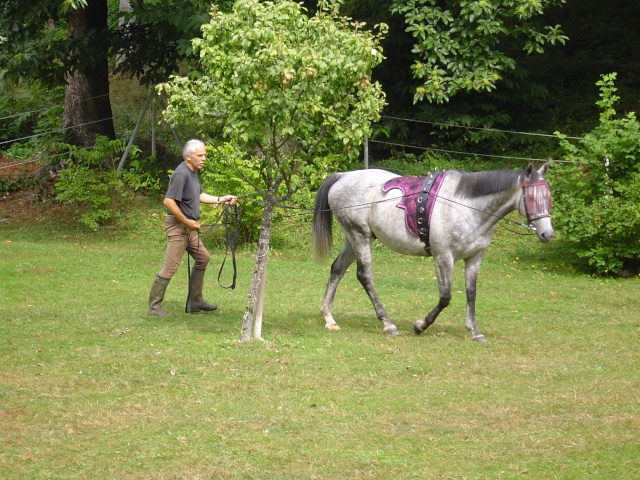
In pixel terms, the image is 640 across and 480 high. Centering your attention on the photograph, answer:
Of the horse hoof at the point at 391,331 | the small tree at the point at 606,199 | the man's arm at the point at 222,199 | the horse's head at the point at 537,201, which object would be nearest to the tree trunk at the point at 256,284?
the man's arm at the point at 222,199

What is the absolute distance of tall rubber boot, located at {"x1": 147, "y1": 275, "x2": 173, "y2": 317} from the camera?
10.1 meters

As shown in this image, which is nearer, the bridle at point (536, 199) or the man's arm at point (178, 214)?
the bridle at point (536, 199)

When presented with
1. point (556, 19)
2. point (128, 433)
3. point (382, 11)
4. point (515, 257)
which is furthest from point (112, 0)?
point (128, 433)

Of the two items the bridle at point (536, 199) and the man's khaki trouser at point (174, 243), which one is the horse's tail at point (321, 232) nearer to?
the man's khaki trouser at point (174, 243)

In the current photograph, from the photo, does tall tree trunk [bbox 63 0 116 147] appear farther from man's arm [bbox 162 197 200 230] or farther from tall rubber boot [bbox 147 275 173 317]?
man's arm [bbox 162 197 200 230]

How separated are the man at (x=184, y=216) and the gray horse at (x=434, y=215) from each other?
4.60 ft

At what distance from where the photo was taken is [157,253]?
50.2 feet

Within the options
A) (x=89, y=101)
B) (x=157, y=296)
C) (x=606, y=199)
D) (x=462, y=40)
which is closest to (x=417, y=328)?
(x=157, y=296)

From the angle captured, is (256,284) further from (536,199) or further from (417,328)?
(536,199)

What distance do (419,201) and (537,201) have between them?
128cm

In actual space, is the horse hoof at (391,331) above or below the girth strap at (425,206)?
below

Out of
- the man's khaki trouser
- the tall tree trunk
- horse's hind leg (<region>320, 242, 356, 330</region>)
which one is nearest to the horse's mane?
horse's hind leg (<region>320, 242, 356, 330</region>)

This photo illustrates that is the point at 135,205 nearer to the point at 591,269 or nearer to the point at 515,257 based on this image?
the point at 515,257

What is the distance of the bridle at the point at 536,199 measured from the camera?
30.7 ft
